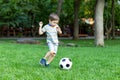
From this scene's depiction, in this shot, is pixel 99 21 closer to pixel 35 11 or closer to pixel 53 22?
pixel 53 22

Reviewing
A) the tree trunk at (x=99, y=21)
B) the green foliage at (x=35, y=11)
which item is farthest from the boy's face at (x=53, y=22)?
the green foliage at (x=35, y=11)

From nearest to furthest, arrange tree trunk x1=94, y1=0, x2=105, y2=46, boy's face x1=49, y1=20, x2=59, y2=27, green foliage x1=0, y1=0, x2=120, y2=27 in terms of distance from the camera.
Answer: boy's face x1=49, y1=20, x2=59, y2=27 < tree trunk x1=94, y1=0, x2=105, y2=46 < green foliage x1=0, y1=0, x2=120, y2=27

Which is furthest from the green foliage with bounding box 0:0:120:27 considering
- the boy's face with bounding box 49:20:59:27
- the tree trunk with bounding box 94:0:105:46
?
the boy's face with bounding box 49:20:59:27

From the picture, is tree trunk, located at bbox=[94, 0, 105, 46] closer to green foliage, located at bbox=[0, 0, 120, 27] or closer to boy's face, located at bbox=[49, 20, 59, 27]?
boy's face, located at bbox=[49, 20, 59, 27]

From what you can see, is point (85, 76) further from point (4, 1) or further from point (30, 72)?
point (4, 1)

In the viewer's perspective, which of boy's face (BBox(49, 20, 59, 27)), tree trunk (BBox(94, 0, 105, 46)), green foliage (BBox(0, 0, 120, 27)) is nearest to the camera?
boy's face (BBox(49, 20, 59, 27))

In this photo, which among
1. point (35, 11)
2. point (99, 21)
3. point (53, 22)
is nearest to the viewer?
point (53, 22)

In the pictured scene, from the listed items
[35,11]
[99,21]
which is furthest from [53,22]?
[35,11]

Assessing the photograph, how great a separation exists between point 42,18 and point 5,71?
32647 millimetres

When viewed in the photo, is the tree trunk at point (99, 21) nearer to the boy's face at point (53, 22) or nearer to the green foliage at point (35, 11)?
the boy's face at point (53, 22)

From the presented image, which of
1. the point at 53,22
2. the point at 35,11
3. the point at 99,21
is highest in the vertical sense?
the point at 35,11

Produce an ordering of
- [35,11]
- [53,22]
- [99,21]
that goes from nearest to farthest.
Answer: [53,22]
[99,21]
[35,11]

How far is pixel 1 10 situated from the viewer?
35969 mm

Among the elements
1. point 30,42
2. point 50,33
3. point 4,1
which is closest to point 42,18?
point 4,1
